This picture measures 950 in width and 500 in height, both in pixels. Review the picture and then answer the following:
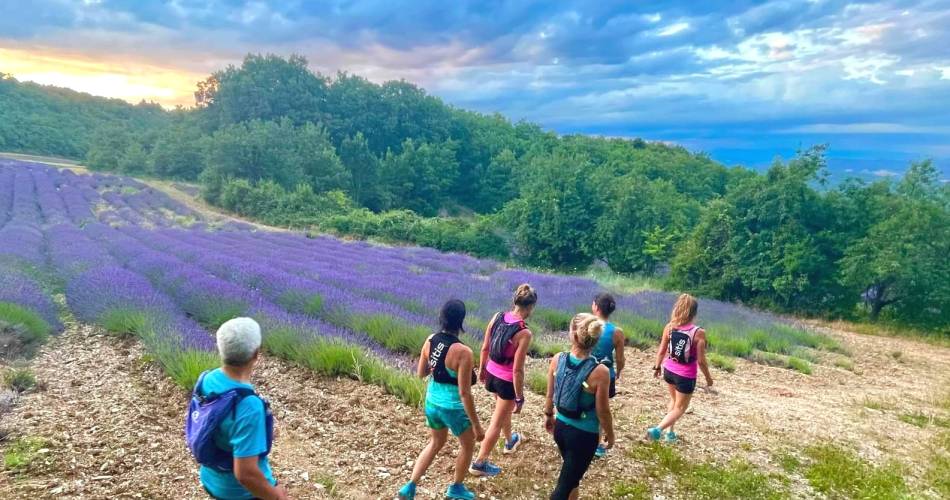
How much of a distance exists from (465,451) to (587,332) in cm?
125

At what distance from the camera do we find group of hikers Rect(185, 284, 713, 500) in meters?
2.15

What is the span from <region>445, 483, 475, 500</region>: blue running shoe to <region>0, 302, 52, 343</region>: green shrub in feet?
19.9

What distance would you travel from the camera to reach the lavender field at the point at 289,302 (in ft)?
20.9

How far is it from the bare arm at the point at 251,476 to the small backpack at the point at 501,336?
6.71 ft

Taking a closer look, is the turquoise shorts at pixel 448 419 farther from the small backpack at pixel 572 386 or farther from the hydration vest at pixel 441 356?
the small backpack at pixel 572 386

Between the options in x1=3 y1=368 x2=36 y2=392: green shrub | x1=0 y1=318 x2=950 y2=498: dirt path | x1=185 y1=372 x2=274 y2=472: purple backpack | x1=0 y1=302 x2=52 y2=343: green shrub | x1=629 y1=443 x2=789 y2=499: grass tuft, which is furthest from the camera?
x1=0 y1=302 x2=52 y2=343: green shrub

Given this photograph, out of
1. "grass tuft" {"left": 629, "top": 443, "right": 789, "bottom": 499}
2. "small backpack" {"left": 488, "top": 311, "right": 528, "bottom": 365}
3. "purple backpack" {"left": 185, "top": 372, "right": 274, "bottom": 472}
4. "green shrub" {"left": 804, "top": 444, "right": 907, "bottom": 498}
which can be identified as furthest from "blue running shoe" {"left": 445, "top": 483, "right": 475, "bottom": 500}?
"green shrub" {"left": 804, "top": 444, "right": 907, "bottom": 498}

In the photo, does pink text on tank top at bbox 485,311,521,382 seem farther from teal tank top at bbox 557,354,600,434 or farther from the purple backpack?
the purple backpack

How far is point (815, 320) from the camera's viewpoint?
17250 millimetres

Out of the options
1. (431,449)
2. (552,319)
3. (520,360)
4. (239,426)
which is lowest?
(552,319)

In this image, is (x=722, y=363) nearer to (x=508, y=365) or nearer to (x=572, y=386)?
(x=508, y=365)

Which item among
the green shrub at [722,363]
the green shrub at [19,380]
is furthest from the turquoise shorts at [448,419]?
the green shrub at [722,363]

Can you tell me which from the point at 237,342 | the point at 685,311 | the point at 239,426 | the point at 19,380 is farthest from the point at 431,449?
the point at 19,380

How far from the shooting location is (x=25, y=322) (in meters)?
6.71
